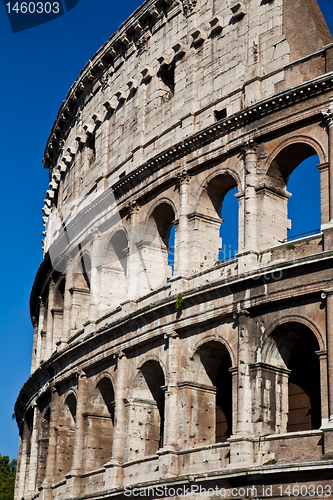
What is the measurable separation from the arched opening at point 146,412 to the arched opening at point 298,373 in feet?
16.1

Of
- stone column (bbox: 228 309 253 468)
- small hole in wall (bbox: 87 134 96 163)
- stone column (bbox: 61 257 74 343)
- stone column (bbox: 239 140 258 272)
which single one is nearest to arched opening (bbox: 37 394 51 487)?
stone column (bbox: 61 257 74 343)

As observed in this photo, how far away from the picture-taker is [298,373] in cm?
2116

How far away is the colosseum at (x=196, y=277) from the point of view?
20.2m

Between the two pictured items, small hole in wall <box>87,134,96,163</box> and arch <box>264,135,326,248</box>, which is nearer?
arch <box>264,135,326,248</box>

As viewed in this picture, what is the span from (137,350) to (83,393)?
3806 millimetres

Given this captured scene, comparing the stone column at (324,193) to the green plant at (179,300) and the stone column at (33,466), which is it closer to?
the green plant at (179,300)

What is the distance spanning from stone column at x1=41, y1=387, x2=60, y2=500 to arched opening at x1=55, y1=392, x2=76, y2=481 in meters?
0.34

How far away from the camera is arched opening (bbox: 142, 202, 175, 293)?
85.6 feet

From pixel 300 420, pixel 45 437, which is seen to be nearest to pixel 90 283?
pixel 45 437

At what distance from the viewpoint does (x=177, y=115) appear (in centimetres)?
2631

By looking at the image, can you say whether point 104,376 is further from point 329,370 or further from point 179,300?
point 329,370

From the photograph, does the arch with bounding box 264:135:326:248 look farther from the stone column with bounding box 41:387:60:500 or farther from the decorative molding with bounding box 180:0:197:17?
the stone column with bounding box 41:387:60:500

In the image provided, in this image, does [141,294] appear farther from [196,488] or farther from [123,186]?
[196,488]

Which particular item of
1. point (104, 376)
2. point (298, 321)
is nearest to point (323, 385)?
point (298, 321)
